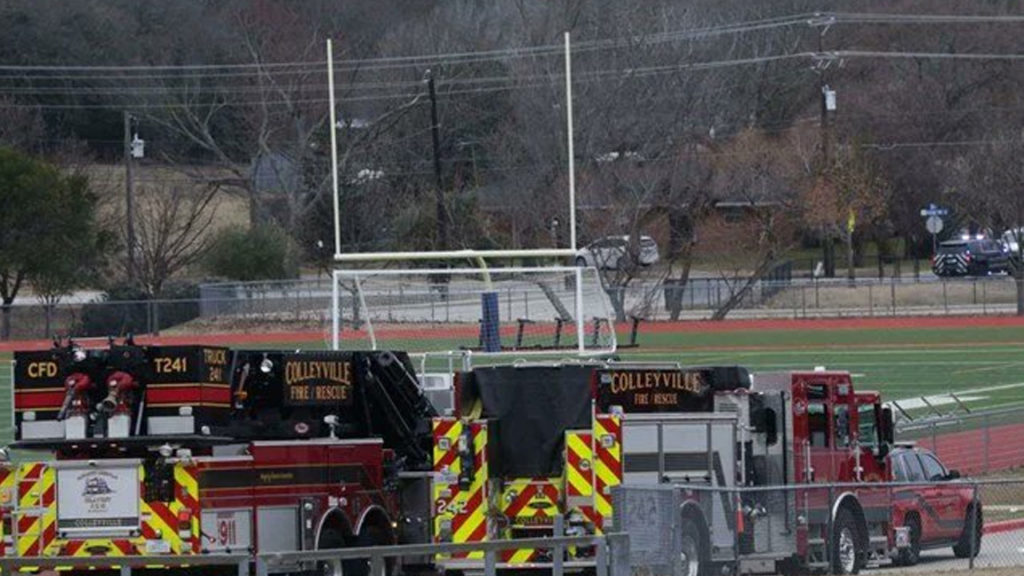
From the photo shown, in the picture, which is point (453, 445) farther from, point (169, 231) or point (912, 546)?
A: point (169, 231)

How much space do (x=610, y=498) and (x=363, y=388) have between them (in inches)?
119

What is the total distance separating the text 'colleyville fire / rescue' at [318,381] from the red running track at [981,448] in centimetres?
1681

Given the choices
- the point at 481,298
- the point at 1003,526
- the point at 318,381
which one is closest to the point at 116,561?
the point at 318,381

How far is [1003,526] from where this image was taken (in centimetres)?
2838

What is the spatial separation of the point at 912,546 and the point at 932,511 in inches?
21.4

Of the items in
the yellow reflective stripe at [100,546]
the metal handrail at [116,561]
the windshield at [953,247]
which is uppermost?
the windshield at [953,247]

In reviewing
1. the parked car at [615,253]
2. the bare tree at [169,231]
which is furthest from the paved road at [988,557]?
the bare tree at [169,231]

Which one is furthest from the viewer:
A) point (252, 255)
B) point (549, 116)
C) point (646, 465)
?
point (549, 116)

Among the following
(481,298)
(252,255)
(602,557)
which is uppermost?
(252,255)

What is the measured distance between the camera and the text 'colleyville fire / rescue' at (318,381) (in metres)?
19.5

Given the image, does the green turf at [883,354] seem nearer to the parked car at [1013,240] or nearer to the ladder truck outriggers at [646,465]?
the parked car at [1013,240]

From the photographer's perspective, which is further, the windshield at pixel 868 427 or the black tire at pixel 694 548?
the windshield at pixel 868 427

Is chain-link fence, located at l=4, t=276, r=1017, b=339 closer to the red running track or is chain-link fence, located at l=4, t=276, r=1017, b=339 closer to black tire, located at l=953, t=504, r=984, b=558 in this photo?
the red running track

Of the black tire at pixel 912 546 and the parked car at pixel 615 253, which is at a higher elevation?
the parked car at pixel 615 253
